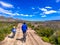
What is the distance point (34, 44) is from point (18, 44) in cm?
180

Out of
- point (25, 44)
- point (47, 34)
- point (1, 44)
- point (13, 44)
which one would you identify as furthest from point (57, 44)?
point (47, 34)

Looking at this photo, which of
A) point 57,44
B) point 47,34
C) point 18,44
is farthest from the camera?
point 47,34

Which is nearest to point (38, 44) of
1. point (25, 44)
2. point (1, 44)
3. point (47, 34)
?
point (25, 44)

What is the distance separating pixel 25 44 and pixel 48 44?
2.64 metres

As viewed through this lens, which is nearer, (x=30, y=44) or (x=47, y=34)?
(x=30, y=44)

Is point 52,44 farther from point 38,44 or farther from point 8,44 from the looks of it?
point 8,44

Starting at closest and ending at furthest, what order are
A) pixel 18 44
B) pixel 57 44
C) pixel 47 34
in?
pixel 18 44, pixel 57 44, pixel 47 34

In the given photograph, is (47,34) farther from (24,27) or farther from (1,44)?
(1,44)

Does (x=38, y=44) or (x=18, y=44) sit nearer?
(x=18, y=44)

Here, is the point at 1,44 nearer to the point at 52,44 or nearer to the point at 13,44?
the point at 13,44

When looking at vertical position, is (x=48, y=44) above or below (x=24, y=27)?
below

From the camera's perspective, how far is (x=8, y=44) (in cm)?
1491

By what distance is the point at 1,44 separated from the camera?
15.0 metres

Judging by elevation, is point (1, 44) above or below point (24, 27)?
below
